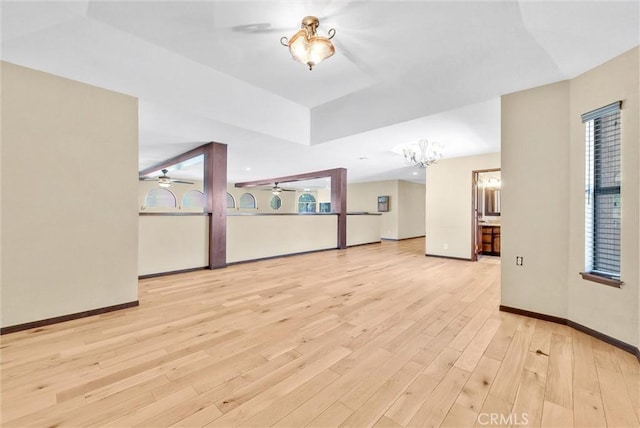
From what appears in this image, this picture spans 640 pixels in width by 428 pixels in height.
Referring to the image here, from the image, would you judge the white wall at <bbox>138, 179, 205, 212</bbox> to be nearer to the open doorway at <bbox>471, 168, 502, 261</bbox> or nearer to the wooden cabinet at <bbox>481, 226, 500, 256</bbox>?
the open doorway at <bbox>471, 168, 502, 261</bbox>

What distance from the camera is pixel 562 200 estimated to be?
8.69 ft

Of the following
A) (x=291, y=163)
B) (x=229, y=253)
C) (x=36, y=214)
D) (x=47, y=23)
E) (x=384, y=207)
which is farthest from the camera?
(x=384, y=207)

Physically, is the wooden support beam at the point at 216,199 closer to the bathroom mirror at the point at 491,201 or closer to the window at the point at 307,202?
the bathroom mirror at the point at 491,201

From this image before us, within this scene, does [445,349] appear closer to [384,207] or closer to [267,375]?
[267,375]

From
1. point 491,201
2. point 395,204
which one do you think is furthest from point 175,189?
point 491,201

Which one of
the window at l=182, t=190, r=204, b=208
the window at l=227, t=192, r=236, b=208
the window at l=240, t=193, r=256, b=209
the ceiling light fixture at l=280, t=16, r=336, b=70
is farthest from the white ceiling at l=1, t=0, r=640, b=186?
the window at l=240, t=193, r=256, b=209

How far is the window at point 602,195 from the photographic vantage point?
2.29 meters

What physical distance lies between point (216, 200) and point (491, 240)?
6.60 meters

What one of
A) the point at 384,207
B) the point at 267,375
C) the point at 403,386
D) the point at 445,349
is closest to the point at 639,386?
the point at 445,349

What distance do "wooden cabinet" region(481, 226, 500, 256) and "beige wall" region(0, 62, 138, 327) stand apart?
745cm

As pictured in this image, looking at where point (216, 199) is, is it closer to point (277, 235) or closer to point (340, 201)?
point (277, 235)

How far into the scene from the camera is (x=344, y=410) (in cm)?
145

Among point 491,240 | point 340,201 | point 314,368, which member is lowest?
point 314,368

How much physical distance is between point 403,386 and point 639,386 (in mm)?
1477
